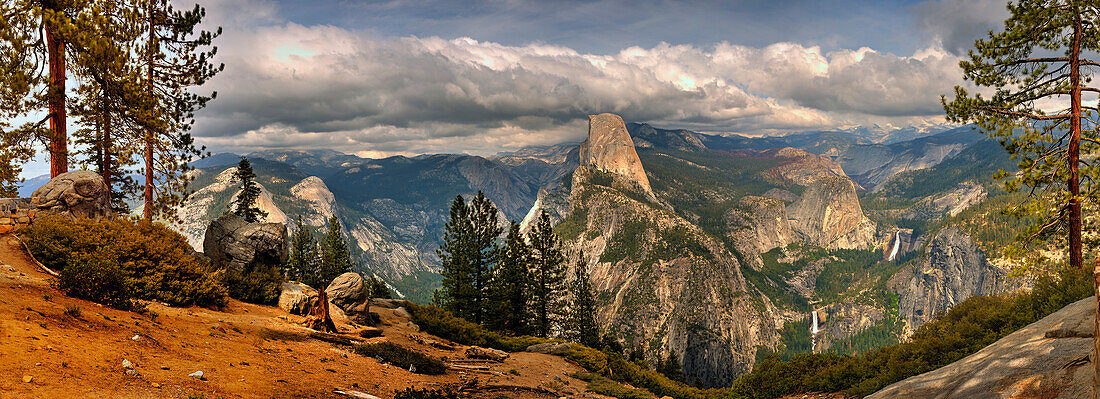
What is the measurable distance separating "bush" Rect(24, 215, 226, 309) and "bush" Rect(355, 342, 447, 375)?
293 inches

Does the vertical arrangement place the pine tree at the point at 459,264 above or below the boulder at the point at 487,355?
above

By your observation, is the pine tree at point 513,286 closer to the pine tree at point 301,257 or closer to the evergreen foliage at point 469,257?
the evergreen foliage at point 469,257

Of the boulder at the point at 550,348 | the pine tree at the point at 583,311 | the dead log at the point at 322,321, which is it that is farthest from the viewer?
the pine tree at the point at 583,311

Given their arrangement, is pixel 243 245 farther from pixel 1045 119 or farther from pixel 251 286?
pixel 1045 119

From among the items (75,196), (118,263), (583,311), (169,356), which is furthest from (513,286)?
(169,356)

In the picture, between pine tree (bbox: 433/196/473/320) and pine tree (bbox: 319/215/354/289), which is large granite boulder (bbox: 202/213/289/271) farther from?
pine tree (bbox: 319/215/354/289)

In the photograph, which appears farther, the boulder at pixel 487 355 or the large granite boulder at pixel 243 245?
the boulder at pixel 487 355

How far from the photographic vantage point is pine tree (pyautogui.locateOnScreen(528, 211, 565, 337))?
2157 inches

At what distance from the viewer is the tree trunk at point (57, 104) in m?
21.0

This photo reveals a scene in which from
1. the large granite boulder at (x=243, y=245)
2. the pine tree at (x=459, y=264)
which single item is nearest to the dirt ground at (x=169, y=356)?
the large granite boulder at (x=243, y=245)

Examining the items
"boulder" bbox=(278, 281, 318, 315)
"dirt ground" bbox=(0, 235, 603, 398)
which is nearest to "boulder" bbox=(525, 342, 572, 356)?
"dirt ground" bbox=(0, 235, 603, 398)

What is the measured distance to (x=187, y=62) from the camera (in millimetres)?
25734

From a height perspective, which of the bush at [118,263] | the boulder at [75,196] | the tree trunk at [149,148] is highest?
the tree trunk at [149,148]

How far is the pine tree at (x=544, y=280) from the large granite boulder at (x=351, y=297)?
28269 mm
